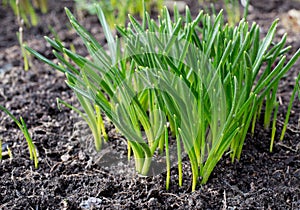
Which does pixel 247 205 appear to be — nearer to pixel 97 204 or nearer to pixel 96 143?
pixel 97 204

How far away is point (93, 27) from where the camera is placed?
2592mm

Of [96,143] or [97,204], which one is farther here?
[96,143]

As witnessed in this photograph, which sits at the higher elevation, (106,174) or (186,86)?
(186,86)

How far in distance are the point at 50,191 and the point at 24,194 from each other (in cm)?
8

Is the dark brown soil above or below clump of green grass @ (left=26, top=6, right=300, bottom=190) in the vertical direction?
below

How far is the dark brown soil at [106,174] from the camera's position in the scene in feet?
4.49

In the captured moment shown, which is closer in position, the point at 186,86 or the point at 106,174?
the point at 186,86

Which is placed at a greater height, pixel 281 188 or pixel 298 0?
pixel 298 0

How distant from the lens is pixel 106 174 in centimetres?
149

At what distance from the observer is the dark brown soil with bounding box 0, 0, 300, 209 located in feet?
4.49

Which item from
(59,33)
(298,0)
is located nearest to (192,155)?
(59,33)

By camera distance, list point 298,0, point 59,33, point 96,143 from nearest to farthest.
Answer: point 96,143
point 59,33
point 298,0

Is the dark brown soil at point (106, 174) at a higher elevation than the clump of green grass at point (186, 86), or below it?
below

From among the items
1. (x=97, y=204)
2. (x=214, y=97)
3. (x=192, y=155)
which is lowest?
(x=97, y=204)
